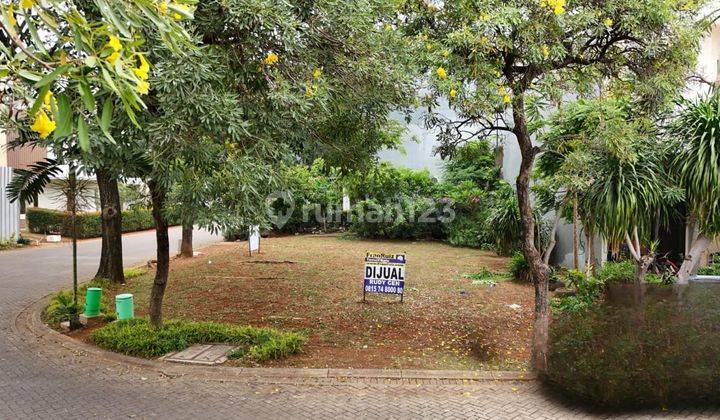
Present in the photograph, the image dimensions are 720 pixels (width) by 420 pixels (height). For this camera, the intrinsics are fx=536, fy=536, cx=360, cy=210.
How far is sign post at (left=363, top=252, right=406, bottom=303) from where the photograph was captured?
9438 mm

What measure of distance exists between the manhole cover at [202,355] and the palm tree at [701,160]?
6601mm

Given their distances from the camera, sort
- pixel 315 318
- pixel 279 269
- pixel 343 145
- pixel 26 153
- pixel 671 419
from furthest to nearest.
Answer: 1. pixel 26 153
2. pixel 279 269
3. pixel 315 318
4. pixel 343 145
5. pixel 671 419

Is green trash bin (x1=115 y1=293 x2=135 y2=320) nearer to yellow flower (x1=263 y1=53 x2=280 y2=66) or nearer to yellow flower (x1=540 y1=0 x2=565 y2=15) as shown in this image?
yellow flower (x1=263 y1=53 x2=280 y2=66)

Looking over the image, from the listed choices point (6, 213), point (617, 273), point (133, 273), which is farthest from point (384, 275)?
point (6, 213)

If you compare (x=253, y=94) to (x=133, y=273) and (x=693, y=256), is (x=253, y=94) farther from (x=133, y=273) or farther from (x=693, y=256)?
(x=133, y=273)

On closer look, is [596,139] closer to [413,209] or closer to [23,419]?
[23,419]

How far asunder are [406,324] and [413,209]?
12124 mm

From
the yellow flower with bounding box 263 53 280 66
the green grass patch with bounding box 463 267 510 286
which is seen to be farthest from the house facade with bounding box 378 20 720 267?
the yellow flower with bounding box 263 53 280 66

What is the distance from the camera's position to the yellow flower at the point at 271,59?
5.59 metres

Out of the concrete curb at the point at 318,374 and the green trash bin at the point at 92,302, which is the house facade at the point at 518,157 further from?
the green trash bin at the point at 92,302

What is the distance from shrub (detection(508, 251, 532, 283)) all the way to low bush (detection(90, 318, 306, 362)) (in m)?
6.44

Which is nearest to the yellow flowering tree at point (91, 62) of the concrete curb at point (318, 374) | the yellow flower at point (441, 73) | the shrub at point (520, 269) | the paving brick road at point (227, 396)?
the paving brick road at point (227, 396)

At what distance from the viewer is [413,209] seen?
20.2m

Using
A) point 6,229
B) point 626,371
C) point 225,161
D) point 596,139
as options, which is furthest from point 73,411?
point 6,229
